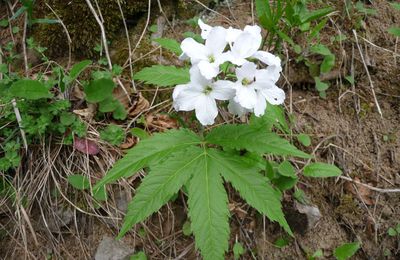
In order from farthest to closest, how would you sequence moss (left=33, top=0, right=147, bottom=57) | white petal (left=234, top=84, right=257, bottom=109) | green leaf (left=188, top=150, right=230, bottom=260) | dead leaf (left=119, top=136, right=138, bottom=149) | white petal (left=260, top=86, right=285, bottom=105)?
moss (left=33, top=0, right=147, bottom=57) < dead leaf (left=119, top=136, right=138, bottom=149) < white petal (left=260, top=86, right=285, bottom=105) < white petal (left=234, top=84, right=257, bottom=109) < green leaf (left=188, top=150, right=230, bottom=260)

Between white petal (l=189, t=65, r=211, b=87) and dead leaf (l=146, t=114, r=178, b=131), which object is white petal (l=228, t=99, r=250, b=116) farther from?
dead leaf (l=146, t=114, r=178, b=131)

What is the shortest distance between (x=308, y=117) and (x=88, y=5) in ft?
5.81

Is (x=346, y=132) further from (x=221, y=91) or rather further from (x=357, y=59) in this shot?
(x=221, y=91)

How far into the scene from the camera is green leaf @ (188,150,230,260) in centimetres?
147

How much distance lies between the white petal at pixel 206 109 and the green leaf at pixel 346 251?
3.97 feet

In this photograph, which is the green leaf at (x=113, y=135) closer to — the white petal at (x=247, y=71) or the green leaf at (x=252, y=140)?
the green leaf at (x=252, y=140)

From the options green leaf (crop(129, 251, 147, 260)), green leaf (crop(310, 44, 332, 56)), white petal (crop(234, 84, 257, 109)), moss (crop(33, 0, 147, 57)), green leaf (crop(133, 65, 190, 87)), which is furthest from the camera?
green leaf (crop(310, 44, 332, 56))

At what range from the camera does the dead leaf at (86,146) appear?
2.20 meters

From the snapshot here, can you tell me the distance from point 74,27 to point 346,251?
234 cm

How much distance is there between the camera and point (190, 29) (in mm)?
2803

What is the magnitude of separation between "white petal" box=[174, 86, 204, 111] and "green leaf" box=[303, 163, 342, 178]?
3.13 feet

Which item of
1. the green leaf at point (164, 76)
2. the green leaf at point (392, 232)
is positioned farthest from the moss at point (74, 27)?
the green leaf at point (392, 232)

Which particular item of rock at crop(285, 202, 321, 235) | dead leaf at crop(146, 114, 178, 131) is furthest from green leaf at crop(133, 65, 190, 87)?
rock at crop(285, 202, 321, 235)

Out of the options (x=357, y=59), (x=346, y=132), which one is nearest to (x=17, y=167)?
(x=346, y=132)
